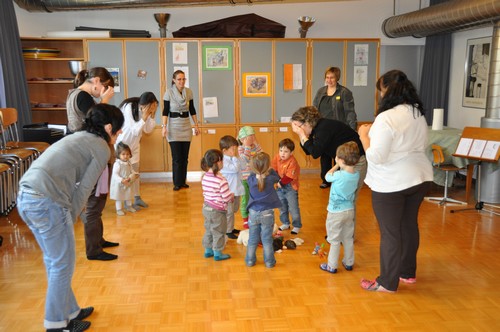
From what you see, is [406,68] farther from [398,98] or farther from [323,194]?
[398,98]

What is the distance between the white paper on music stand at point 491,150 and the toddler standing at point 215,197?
3.39 m

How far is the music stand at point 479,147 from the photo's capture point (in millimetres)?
5445

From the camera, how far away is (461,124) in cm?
789

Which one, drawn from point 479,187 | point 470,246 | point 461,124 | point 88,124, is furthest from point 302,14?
point 88,124

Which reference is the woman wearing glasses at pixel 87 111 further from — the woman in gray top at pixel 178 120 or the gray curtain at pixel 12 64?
the gray curtain at pixel 12 64

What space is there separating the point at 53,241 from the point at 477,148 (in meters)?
4.95

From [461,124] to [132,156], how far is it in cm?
566

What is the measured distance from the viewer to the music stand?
5.45 metres

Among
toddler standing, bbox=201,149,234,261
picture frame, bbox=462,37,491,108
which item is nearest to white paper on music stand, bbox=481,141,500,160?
picture frame, bbox=462,37,491,108

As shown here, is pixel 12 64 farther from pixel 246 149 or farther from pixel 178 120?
pixel 246 149

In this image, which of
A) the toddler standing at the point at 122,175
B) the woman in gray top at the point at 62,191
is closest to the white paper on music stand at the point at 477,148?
the toddler standing at the point at 122,175

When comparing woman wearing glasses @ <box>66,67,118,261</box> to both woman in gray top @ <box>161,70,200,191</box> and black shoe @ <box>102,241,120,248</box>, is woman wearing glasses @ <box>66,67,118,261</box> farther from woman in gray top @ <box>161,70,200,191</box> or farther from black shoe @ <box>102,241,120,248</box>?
woman in gray top @ <box>161,70,200,191</box>

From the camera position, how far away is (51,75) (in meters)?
7.80

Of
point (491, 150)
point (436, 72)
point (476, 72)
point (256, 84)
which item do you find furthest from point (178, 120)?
point (476, 72)
